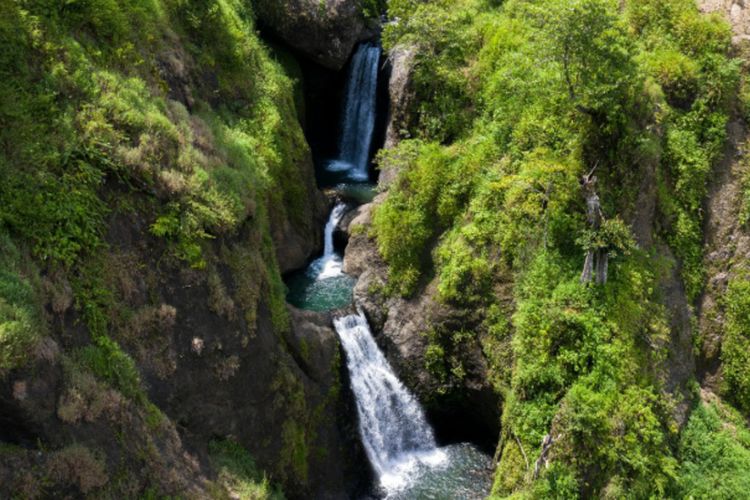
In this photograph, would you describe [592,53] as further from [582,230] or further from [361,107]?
[361,107]

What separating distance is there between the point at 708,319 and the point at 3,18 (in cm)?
2231

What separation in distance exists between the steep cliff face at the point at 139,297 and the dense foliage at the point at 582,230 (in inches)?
224

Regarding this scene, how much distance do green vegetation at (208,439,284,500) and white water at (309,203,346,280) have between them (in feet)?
35.8

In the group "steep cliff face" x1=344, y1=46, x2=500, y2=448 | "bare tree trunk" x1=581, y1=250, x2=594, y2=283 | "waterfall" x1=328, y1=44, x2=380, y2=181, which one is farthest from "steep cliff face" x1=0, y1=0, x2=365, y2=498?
"waterfall" x1=328, y1=44, x2=380, y2=181

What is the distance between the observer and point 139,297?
1348 centimetres

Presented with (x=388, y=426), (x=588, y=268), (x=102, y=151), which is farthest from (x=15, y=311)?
(x=588, y=268)

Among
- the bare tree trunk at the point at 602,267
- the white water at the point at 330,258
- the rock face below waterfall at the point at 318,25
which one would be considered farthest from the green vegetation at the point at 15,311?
the rock face below waterfall at the point at 318,25

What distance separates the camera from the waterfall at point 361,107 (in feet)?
105

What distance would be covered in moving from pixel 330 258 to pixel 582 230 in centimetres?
1236

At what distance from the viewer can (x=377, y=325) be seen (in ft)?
71.7

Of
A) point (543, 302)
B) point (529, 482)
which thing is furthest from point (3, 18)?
point (529, 482)

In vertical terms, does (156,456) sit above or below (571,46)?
below

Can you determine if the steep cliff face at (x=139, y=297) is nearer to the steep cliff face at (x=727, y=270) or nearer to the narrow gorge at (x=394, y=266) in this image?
the narrow gorge at (x=394, y=266)

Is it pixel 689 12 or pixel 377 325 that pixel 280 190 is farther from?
pixel 689 12
